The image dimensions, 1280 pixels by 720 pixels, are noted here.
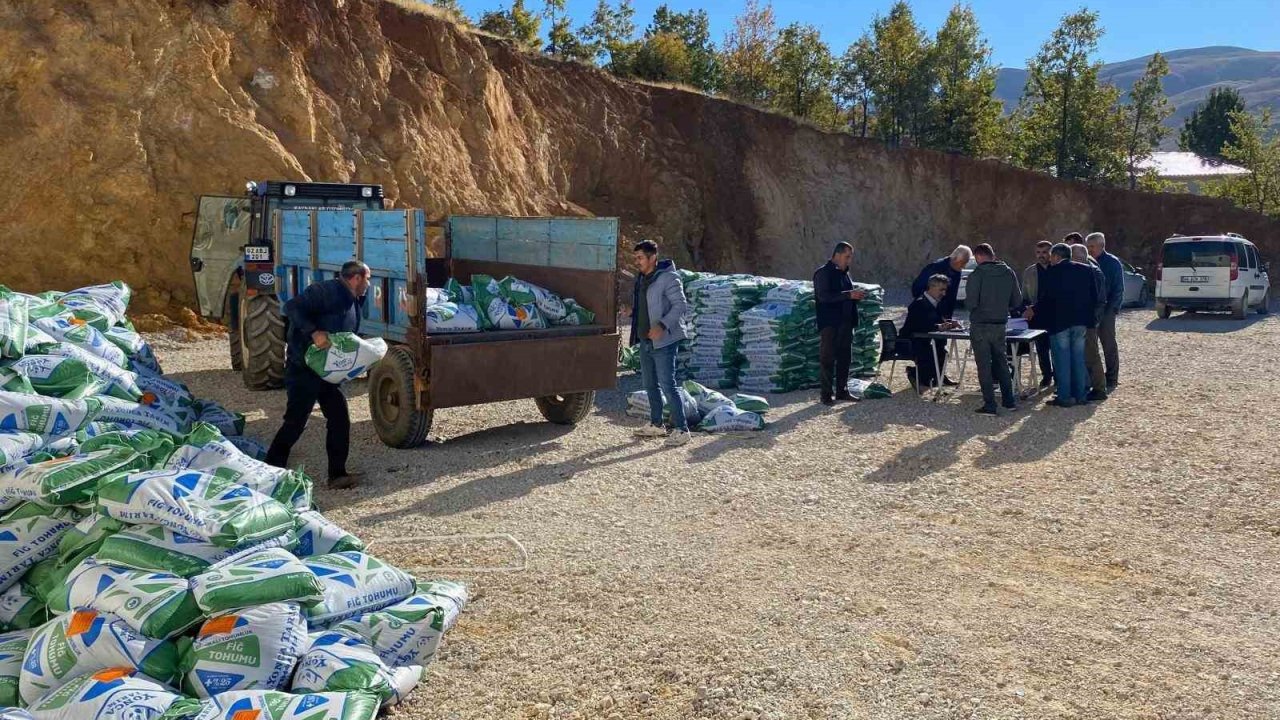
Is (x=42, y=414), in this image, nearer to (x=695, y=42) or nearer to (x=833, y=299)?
(x=833, y=299)

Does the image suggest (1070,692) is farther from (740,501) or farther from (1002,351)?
(1002,351)

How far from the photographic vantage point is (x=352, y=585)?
4234 millimetres

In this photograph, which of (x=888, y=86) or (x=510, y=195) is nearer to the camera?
(x=510, y=195)

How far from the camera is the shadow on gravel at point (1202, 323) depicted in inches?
755

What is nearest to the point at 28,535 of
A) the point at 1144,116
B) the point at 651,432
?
the point at 651,432

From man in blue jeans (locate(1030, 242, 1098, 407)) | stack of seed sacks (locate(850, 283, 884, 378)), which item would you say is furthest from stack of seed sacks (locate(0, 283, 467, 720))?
stack of seed sacks (locate(850, 283, 884, 378))

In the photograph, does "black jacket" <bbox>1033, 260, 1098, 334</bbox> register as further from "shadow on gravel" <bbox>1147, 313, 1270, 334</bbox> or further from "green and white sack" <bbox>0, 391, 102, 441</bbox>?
"shadow on gravel" <bbox>1147, 313, 1270, 334</bbox>

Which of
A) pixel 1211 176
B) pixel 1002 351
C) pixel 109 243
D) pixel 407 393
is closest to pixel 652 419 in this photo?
pixel 407 393

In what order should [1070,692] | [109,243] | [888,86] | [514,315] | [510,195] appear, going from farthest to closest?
[888,86], [510,195], [109,243], [514,315], [1070,692]

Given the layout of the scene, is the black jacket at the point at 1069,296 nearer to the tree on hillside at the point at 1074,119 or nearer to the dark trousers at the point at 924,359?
the dark trousers at the point at 924,359

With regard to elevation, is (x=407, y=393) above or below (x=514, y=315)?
below

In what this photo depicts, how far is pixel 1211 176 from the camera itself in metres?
45.0

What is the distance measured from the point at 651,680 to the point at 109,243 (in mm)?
14795

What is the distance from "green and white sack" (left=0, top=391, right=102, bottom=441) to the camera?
5.65 m
